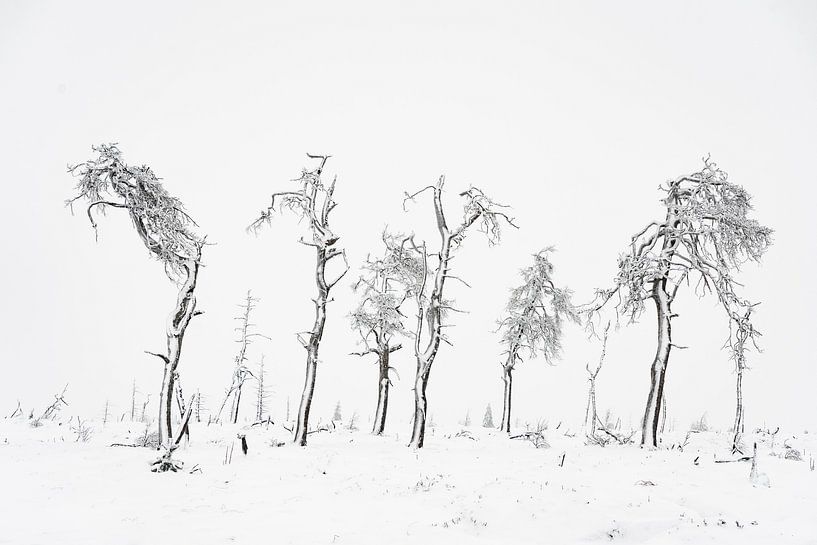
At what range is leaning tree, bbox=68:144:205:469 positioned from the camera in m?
14.5

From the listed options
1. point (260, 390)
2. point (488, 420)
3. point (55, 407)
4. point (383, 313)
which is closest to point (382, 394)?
point (383, 313)

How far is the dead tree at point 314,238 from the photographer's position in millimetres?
16953

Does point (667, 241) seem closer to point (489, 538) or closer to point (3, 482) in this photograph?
point (489, 538)

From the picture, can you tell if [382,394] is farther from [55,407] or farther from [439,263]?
[55,407]

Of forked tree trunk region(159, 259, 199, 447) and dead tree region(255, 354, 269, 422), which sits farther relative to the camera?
dead tree region(255, 354, 269, 422)

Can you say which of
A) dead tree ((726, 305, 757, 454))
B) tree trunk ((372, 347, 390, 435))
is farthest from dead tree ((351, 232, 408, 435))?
dead tree ((726, 305, 757, 454))

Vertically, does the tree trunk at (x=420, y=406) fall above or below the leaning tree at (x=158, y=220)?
below

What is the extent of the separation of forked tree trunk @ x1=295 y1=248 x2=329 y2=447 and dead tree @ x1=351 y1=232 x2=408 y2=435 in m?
6.11

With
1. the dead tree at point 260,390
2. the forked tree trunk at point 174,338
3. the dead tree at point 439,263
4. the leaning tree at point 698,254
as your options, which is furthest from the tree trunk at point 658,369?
the dead tree at point 260,390

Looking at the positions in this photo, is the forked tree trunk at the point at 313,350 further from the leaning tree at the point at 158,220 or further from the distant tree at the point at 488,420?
the distant tree at the point at 488,420

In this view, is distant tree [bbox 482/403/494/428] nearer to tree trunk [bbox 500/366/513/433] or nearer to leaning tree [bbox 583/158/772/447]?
tree trunk [bbox 500/366/513/433]

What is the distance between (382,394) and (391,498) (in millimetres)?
13263

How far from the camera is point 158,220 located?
15.3 meters

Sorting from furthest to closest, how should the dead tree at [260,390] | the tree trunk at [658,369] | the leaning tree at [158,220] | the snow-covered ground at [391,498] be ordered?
the dead tree at [260,390] → the tree trunk at [658,369] → the leaning tree at [158,220] → the snow-covered ground at [391,498]
